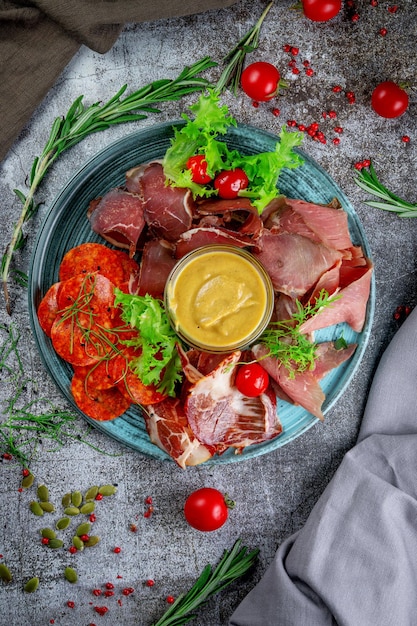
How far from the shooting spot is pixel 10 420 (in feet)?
8.89

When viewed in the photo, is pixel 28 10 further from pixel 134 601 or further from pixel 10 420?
pixel 134 601

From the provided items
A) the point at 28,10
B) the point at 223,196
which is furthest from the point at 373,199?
the point at 28,10

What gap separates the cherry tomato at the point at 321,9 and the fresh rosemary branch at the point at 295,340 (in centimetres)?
128

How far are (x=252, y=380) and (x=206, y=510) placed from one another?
66 centimetres

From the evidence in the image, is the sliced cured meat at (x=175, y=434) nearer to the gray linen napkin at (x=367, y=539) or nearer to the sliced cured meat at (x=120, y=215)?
the gray linen napkin at (x=367, y=539)

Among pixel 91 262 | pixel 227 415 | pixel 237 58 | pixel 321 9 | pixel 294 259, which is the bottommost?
pixel 227 415

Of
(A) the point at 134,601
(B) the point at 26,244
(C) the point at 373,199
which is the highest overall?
(C) the point at 373,199

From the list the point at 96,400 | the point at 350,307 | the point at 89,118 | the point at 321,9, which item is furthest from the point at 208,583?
the point at 321,9

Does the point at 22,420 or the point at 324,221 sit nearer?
the point at 324,221

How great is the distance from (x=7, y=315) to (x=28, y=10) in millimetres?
1336

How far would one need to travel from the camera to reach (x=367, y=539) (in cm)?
252

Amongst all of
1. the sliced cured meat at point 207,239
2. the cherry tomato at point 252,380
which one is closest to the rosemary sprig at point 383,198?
the sliced cured meat at point 207,239

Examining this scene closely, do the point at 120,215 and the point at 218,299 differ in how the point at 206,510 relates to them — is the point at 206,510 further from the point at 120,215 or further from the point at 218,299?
the point at 120,215

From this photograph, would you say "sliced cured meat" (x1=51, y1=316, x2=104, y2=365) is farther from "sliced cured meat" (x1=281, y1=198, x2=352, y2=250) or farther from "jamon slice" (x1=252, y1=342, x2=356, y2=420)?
"sliced cured meat" (x1=281, y1=198, x2=352, y2=250)
